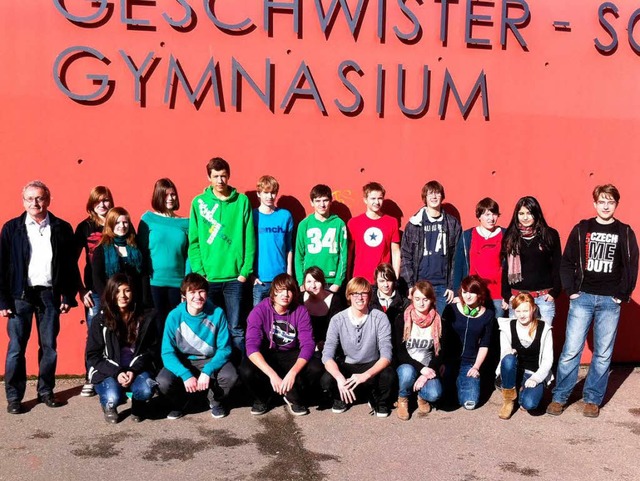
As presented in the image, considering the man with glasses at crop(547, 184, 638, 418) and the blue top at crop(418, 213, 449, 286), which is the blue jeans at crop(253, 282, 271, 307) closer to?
the blue top at crop(418, 213, 449, 286)

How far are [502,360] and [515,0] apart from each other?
336cm

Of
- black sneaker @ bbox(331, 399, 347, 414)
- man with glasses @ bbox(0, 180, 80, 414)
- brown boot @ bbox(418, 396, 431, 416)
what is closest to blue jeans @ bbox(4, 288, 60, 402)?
man with glasses @ bbox(0, 180, 80, 414)

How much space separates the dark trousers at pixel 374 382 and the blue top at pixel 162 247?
1.52m

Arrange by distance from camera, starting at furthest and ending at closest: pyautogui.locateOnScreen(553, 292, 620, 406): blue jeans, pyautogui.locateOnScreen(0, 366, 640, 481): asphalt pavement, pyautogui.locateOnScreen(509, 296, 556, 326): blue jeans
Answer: pyautogui.locateOnScreen(509, 296, 556, 326): blue jeans, pyautogui.locateOnScreen(553, 292, 620, 406): blue jeans, pyautogui.locateOnScreen(0, 366, 640, 481): asphalt pavement

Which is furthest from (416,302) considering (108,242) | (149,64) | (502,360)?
(149,64)

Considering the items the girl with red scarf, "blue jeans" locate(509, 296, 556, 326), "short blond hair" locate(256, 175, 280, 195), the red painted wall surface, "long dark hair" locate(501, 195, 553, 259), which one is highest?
the red painted wall surface

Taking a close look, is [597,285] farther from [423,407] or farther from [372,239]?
[372,239]

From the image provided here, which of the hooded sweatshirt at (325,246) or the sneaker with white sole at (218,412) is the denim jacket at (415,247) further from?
the sneaker with white sole at (218,412)

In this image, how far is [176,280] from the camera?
5984 millimetres

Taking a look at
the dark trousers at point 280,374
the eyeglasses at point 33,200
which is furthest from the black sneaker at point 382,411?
the eyeglasses at point 33,200

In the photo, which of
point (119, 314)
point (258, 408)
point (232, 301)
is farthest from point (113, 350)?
point (258, 408)

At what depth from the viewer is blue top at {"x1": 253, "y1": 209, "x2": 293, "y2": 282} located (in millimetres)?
6188

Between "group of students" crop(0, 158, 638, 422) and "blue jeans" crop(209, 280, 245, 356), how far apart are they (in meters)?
0.01

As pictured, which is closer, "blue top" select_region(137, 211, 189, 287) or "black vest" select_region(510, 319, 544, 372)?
"black vest" select_region(510, 319, 544, 372)
